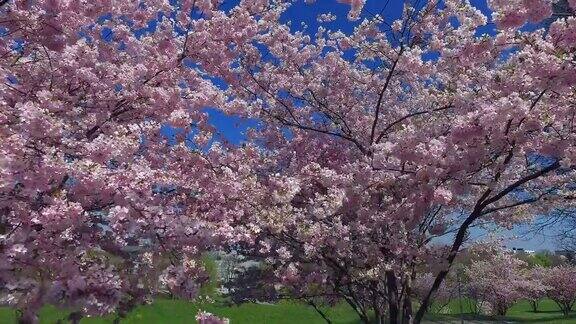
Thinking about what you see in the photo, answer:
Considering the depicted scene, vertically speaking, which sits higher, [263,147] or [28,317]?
[263,147]

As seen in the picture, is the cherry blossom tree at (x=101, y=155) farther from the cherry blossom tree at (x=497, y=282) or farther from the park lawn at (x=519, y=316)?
the cherry blossom tree at (x=497, y=282)

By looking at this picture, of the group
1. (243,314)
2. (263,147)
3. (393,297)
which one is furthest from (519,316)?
(393,297)

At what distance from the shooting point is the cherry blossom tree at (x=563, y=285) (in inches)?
1720

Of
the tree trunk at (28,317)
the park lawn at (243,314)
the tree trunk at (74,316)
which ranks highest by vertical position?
the park lawn at (243,314)

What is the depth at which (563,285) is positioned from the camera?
44312 millimetres

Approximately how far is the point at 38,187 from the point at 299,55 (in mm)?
7238

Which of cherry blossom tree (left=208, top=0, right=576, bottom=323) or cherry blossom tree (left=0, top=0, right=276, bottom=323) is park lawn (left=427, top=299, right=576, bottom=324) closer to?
cherry blossom tree (left=208, top=0, right=576, bottom=323)

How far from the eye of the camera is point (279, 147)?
12.3 metres

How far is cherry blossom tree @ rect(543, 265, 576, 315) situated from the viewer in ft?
143

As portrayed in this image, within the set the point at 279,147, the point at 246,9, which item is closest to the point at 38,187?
Result: the point at 246,9

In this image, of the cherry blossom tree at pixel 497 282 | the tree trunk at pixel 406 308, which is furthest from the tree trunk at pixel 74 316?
the cherry blossom tree at pixel 497 282

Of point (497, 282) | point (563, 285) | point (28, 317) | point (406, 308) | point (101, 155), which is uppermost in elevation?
point (563, 285)

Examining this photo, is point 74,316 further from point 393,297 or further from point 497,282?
Answer: point 497,282

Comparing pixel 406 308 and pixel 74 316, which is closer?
pixel 74 316
